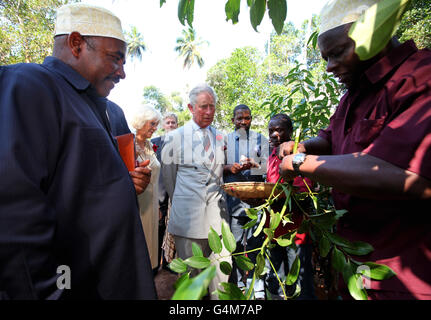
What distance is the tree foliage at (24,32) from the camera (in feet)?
29.0

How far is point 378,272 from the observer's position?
900mm

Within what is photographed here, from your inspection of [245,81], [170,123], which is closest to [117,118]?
[170,123]

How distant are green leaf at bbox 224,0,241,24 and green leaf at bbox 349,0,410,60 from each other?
0.95 m

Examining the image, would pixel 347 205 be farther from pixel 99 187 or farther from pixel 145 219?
pixel 145 219

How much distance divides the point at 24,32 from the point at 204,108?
395 inches

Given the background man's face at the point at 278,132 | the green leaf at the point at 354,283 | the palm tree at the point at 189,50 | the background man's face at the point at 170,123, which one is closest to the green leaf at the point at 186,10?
the green leaf at the point at 354,283

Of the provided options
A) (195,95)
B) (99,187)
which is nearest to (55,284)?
(99,187)

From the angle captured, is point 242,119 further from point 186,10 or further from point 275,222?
point 275,222

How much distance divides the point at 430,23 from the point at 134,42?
33.9 meters

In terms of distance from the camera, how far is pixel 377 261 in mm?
973

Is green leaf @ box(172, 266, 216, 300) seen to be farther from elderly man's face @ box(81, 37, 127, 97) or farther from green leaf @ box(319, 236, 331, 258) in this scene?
elderly man's face @ box(81, 37, 127, 97)

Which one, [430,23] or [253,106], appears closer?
[430,23]

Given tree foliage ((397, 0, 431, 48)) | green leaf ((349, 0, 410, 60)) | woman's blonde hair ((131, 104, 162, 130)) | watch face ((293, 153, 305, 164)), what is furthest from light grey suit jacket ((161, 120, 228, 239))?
tree foliage ((397, 0, 431, 48))

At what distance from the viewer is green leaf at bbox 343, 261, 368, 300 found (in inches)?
35.1
